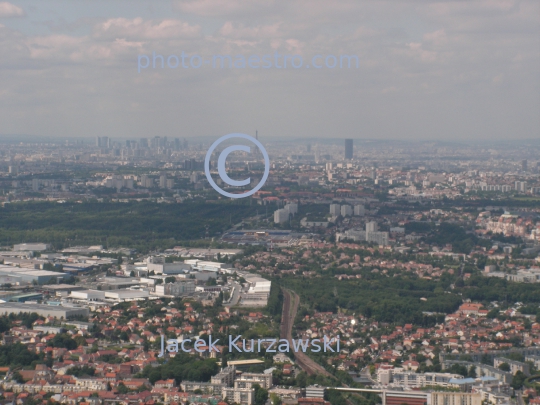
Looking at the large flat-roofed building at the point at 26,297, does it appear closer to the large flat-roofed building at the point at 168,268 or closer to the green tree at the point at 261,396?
the large flat-roofed building at the point at 168,268

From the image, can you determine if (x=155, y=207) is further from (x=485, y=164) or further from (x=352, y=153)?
(x=485, y=164)

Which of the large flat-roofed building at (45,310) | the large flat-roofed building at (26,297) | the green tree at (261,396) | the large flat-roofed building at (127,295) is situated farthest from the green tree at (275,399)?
the large flat-roofed building at (26,297)

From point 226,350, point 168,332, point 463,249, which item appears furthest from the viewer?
point 463,249

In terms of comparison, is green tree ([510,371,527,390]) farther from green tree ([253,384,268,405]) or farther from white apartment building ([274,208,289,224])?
white apartment building ([274,208,289,224])

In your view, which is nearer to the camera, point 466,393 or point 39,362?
point 466,393

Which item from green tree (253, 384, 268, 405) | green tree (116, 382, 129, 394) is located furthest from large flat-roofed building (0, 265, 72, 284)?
green tree (253, 384, 268, 405)

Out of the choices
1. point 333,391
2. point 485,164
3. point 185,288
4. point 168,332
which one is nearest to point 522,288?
point 185,288

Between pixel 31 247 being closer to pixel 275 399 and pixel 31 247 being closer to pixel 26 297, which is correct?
pixel 26 297
